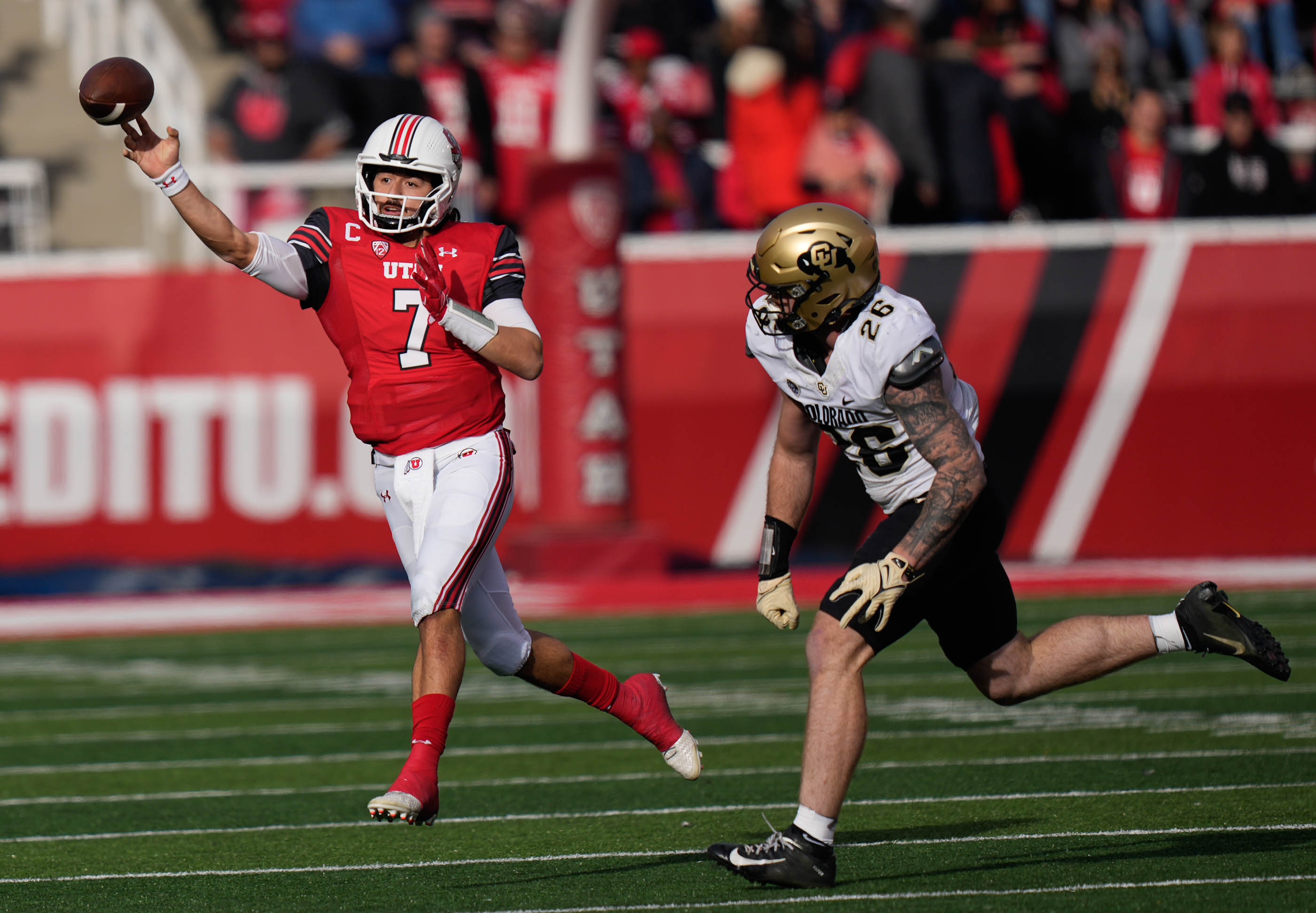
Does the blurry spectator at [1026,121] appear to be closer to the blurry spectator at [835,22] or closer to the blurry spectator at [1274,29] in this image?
the blurry spectator at [835,22]

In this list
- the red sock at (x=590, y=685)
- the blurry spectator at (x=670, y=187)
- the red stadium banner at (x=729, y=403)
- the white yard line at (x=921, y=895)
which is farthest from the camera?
the blurry spectator at (x=670, y=187)

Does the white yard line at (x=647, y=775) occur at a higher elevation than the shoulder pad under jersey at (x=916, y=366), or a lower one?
lower

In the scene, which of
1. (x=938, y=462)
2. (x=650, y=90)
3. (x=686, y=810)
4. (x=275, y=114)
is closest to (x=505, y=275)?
(x=938, y=462)

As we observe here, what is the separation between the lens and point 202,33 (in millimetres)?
15938

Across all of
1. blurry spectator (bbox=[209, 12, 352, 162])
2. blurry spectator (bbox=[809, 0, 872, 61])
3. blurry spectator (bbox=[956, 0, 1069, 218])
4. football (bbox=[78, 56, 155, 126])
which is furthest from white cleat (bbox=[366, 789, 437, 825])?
blurry spectator (bbox=[809, 0, 872, 61])

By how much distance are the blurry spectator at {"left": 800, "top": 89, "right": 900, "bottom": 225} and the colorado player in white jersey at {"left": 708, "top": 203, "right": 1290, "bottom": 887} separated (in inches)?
316

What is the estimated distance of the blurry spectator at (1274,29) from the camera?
1653cm

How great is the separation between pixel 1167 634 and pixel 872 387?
109cm

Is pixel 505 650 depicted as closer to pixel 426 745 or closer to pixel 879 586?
pixel 426 745

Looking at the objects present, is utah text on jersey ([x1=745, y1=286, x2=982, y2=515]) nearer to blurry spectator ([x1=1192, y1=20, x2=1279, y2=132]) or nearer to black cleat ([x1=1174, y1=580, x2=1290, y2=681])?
black cleat ([x1=1174, y1=580, x2=1290, y2=681])

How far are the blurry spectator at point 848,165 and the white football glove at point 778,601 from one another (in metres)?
8.05

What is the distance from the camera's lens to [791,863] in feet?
15.4

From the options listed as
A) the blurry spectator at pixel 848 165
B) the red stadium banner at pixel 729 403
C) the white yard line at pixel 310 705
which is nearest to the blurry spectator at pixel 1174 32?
the red stadium banner at pixel 729 403

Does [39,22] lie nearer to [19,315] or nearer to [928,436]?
[19,315]
